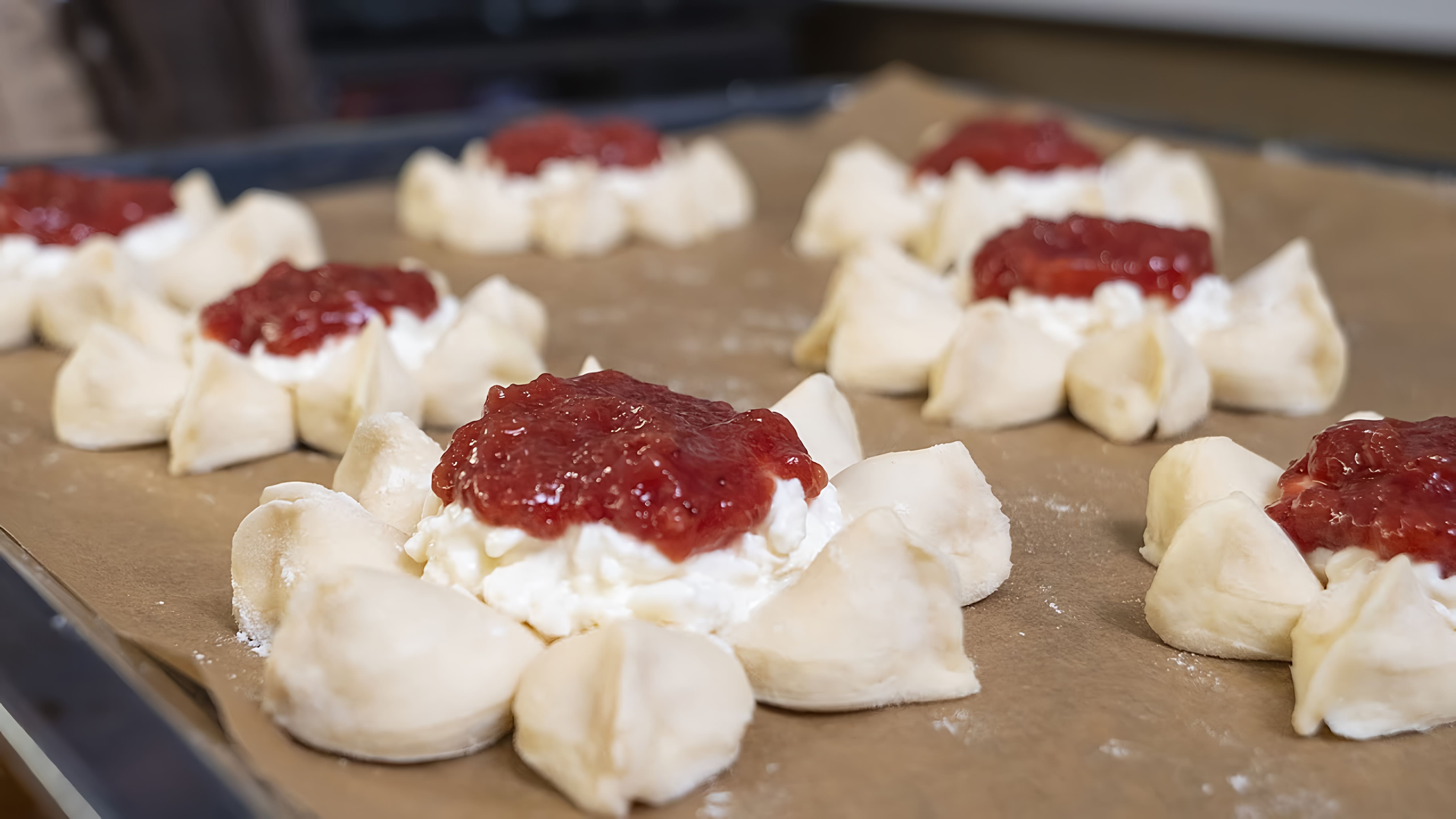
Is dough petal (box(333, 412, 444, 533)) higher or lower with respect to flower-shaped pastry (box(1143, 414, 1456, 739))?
higher

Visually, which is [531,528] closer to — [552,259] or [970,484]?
[970,484]

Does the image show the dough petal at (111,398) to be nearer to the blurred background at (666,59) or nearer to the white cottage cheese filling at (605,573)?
the white cottage cheese filling at (605,573)

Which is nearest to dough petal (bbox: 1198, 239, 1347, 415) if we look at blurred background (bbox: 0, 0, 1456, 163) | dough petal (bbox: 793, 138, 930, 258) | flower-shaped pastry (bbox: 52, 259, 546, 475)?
dough petal (bbox: 793, 138, 930, 258)

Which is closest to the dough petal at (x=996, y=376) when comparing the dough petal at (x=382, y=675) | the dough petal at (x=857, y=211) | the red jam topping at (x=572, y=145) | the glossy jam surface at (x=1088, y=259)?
the glossy jam surface at (x=1088, y=259)

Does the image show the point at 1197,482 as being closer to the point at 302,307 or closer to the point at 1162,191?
the point at 302,307

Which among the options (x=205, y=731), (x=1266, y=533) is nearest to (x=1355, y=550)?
(x=1266, y=533)

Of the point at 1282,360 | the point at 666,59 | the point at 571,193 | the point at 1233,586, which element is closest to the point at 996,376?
the point at 1282,360

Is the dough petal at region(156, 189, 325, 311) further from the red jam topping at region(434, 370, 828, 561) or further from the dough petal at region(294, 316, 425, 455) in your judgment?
the red jam topping at region(434, 370, 828, 561)
